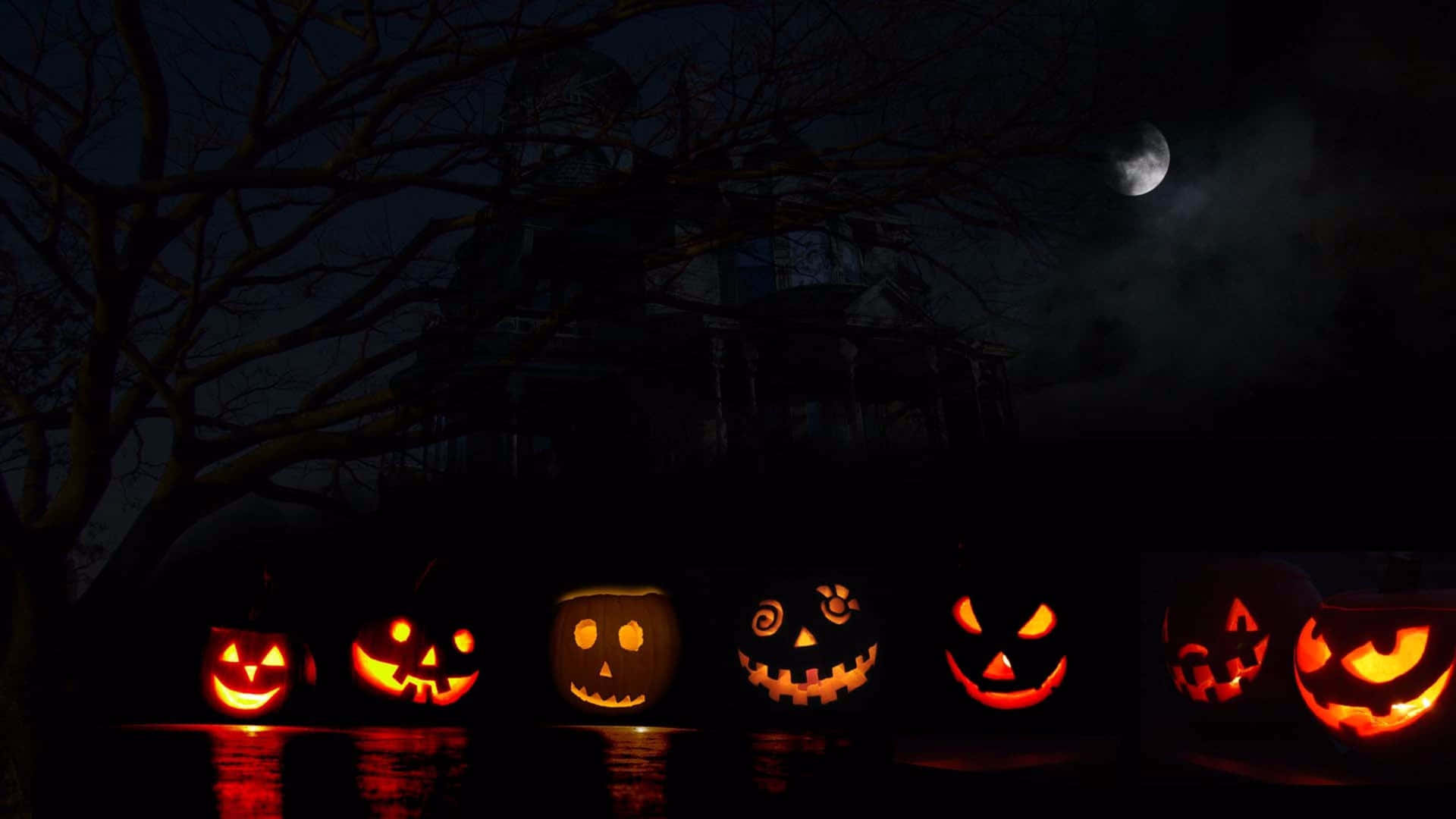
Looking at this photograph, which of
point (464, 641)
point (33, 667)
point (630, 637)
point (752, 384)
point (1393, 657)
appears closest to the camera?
point (33, 667)

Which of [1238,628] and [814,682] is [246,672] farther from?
[1238,628]

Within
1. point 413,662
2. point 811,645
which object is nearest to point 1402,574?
point 811,645

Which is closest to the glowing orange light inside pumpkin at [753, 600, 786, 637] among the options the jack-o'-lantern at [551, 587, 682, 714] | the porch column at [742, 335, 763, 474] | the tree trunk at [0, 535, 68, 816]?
the jack-o'-lantern at [551, 587, 682, 714]

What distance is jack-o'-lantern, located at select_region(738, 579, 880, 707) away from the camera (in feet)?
25.8

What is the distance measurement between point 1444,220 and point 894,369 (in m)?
11.6

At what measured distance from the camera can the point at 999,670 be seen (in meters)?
6.21

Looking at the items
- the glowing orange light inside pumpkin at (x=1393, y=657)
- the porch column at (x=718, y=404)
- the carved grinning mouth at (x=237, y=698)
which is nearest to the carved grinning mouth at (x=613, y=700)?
the carved grinning mouth at (x=237, y=698)

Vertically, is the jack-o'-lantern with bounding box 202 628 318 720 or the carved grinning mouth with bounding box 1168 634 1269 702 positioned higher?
the jack-o'-lantern with bounding box 202 628 318 720

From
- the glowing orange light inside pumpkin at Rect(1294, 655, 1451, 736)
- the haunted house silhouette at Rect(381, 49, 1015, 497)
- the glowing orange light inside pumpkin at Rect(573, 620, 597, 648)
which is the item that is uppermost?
the haunted house silhouette at Rect(381, 49, 1015, 497)

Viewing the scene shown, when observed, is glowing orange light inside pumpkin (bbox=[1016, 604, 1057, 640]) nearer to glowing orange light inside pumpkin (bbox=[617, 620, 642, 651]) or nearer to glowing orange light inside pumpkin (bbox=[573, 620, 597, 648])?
glowing orange light inside pumpkin (bbox=[617, 620, 642, 651])

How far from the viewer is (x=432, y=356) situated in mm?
6160

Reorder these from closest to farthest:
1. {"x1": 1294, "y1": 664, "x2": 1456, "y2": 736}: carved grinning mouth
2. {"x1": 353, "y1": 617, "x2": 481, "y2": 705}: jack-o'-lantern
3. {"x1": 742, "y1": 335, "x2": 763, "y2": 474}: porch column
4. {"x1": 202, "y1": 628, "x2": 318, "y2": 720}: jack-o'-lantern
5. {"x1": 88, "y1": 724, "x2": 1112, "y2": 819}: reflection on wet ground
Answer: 1. {"x1": 88, "y1": 724, "x2": 1112, "y2": 819}: reflection on wet ground
2. {"x1": 1294, "y1": 664, "x2": 1456, "y2": 736}: carved grinning mouth
3. {"x1": 202, "y1": 628, "x2": 318, "y2": 720}: jack-o'-lantern
4. {"x1": 353, "y1": 617, "x2": 481, "y2": 705}: jack-o'-lantern
5. {"x1": 742, "y1": 335, "x2": 763, "y2": 474}: porch column

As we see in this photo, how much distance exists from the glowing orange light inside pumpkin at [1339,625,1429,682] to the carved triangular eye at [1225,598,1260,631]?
1.04 meters

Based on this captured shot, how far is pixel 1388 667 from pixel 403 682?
654 cm
